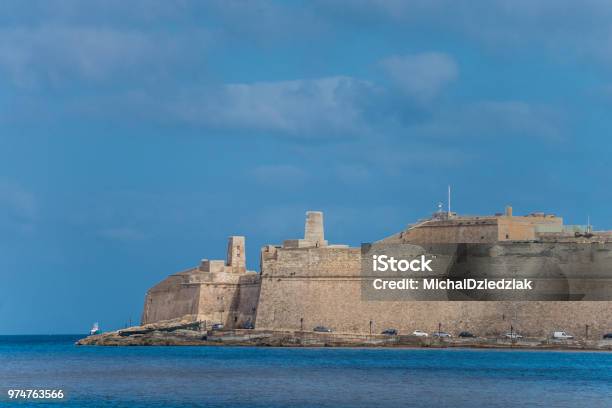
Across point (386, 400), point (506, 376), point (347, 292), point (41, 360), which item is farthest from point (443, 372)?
point (41, 360)

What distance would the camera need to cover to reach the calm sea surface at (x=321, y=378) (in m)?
36.4

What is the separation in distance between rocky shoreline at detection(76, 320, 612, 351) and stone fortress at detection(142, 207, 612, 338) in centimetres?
63

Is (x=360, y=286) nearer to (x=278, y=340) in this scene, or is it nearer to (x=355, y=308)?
(x=355, y=308)

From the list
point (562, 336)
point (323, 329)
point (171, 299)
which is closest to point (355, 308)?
point (323, 329)

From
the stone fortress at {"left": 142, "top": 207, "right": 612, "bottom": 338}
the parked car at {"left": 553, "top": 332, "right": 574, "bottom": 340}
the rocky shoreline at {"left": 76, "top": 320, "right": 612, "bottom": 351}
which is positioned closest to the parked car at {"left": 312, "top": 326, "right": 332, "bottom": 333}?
the stone fortress at {"left": 142, "top": 207, "right": 612, "bottom": 338}

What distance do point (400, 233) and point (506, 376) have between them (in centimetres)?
2216

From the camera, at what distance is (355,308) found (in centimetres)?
6094

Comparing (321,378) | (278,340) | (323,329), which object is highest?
(323,329)

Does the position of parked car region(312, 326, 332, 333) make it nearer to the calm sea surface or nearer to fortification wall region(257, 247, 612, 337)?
fortification wall region(257, 247, 612, 337)

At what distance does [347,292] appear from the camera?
2404 inches

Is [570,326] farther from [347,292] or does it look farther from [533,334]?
[347,292]

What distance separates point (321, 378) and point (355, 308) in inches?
691

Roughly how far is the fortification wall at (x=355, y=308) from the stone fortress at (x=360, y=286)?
0.04m

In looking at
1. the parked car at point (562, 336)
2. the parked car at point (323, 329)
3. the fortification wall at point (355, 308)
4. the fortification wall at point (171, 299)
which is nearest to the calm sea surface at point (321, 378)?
the parked car at point (562, 336)
